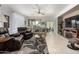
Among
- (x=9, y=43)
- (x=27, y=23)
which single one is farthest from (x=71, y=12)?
(x=9, y=43)

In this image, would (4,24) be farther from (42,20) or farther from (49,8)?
(49,8)

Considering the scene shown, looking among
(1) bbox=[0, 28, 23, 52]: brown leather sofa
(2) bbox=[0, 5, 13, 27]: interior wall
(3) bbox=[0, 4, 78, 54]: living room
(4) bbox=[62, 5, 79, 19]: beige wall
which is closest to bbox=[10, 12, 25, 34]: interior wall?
(3) bbox=[0, 4, 78, 54]: living room

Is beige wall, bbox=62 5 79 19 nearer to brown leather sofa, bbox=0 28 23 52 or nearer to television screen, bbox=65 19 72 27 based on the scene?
television screen, bbox=65 19 72 27

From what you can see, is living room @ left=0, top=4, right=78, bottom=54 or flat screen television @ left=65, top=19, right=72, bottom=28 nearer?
living room @ left=0, top=4, right=78, bottom=54

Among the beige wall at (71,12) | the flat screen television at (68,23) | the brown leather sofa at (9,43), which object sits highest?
the beige wall at (71,12)

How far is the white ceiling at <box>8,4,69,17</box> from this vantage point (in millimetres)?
3513

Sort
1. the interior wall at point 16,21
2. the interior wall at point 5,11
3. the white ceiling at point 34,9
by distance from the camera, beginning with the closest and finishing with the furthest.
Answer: the white ceiling at point 34,9, the interior wall at point 5,11, the interior wall at point 16,21

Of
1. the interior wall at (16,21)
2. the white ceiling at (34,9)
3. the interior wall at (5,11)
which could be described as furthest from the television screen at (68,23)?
the interior wall at (5,11)

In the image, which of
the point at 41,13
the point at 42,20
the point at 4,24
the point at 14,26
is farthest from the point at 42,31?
the point at 4,24

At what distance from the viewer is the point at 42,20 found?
4.13 metres

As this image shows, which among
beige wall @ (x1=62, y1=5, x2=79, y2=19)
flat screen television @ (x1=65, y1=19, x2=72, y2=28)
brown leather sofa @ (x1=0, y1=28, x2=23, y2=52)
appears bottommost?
brown leather sofa @ (x1=0, y1=28, x2=23, y2=52)

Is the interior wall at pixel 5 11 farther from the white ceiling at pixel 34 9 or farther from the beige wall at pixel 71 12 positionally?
the beige wall at pixel 71 12

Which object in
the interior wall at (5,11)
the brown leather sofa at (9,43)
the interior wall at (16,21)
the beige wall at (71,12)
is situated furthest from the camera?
the beige wall at (71,12)

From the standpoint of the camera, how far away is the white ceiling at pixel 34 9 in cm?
351
